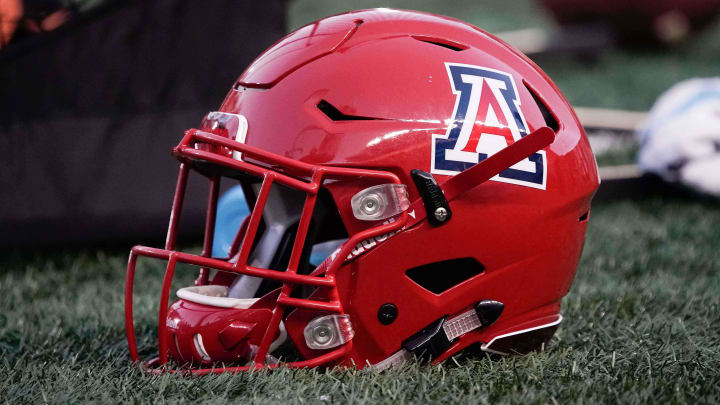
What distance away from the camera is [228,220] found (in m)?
2.79

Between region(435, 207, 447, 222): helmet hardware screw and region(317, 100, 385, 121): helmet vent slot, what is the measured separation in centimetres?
23

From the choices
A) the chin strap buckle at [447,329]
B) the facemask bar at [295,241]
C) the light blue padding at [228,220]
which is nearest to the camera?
the facemask bar at [295,241]

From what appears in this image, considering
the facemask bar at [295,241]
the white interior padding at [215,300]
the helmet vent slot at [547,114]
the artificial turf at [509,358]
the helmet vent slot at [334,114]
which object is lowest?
the artificial turf at [509,358]

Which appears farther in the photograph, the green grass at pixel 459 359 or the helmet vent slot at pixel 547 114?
the helmet vent slot at pixel 547 114

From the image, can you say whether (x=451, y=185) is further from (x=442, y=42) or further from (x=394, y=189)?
(x=442, y=42)

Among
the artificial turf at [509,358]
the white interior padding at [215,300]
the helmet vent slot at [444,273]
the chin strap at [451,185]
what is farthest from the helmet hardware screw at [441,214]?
the white interior padding at [215,300]

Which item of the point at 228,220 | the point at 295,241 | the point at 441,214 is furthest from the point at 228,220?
the point at 441,214

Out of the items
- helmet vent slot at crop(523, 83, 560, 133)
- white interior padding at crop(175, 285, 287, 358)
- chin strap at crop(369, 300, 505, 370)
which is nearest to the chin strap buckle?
chin strap at crop(369, 300, 505, 370)

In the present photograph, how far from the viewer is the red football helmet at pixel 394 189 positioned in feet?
5.82

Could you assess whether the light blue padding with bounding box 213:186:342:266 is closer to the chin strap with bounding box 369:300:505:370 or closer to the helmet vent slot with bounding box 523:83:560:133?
the chin strap with bounding box 369:300:505:370

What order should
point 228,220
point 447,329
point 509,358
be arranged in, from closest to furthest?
point 447,329, point 509,358, point 228,220

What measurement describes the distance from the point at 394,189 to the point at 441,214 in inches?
4.3

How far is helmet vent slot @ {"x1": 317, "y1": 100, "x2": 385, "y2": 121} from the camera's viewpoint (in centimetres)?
179

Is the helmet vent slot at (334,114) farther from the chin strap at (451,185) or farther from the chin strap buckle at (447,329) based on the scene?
the chin strap buckle at (447,329)
